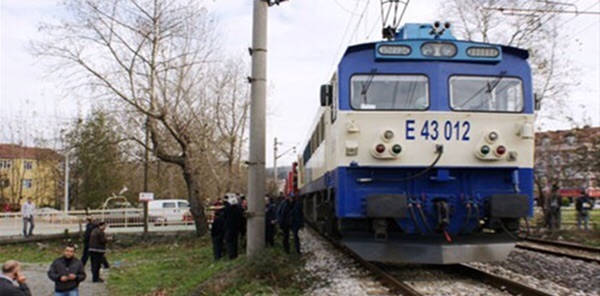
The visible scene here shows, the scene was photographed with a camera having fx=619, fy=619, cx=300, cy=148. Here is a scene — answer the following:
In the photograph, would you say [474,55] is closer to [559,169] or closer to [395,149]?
[395,149]

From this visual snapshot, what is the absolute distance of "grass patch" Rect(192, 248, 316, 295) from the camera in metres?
9.52

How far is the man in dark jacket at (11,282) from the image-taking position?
6832mm

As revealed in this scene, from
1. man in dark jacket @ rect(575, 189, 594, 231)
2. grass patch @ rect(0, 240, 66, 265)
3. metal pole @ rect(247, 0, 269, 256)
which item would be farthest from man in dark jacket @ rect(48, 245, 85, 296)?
man in dark jacket @ rect(575, 189, 594, 231)

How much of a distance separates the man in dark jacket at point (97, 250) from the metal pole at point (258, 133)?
3.90 m

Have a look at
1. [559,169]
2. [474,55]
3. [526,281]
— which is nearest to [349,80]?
[474,55]

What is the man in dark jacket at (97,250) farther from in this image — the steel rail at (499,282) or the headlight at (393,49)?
the headlight at (393,49)

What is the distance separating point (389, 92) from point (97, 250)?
835 centimetres

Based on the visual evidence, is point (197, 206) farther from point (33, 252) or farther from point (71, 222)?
point (71, 222)

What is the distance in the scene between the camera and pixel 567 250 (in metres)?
15.2

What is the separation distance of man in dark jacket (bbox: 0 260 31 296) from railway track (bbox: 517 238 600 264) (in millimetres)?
10383

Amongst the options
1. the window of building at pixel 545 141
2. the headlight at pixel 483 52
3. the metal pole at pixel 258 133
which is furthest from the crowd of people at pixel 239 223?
the window of building at pixel 545 141

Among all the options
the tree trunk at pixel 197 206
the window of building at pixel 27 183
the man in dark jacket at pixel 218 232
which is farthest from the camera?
the window of building at pixel 27 183

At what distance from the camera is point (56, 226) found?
88.8 feet

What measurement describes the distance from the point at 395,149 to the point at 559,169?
14.9m
